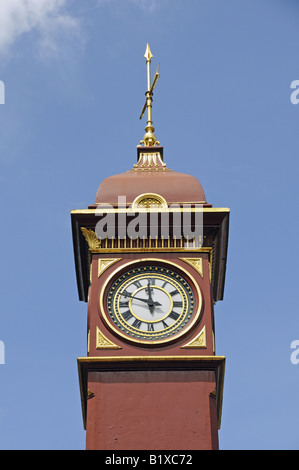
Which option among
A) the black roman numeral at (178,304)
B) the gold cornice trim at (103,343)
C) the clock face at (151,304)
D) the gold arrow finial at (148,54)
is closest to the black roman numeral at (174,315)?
the clock face at (151,304)

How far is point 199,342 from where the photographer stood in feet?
110

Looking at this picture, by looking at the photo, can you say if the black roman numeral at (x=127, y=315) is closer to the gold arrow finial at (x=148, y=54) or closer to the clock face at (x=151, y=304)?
the clock face at (x=151, y=304)

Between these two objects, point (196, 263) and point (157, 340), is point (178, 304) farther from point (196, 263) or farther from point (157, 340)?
point (196, 263)

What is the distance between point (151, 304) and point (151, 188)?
145 inches

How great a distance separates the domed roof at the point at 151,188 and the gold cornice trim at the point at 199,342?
3871 millimetres

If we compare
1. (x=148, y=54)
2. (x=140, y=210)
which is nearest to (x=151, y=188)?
Result: (x=140, y=210)

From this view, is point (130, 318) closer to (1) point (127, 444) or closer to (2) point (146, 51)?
(1) point (127, 444)

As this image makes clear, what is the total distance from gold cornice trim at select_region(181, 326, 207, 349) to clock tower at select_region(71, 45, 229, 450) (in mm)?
24

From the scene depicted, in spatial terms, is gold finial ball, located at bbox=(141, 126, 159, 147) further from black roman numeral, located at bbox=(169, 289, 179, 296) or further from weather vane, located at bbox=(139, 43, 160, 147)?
black roman numeral, located at bbox=(169, 289, 179, 296)

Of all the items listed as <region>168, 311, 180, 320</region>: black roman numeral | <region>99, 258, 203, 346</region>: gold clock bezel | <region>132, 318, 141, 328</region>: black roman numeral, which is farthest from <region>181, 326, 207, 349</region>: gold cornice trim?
<region>132, 318, 141, 328</region>: black roman numeral

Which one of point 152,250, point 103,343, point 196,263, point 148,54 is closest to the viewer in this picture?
point 103,343

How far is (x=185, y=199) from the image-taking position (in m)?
35.9
